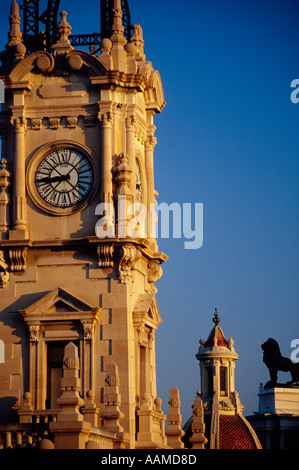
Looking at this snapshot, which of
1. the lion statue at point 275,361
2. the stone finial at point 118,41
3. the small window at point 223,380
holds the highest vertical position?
the stone finial at point 118,41

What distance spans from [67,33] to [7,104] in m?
3.79

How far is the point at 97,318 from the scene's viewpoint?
59125 mm

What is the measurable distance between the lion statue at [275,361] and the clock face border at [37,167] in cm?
6585

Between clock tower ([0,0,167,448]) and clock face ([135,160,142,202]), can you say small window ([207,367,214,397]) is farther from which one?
clock face ([135,160,142,202])

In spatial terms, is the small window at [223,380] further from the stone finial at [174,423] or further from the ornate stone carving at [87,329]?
the ornate stone carving at [87,329]

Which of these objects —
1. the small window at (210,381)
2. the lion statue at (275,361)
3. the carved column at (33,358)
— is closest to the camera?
the carved column at (33,358)

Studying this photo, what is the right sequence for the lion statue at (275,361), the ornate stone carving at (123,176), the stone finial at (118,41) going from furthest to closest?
the lion statue at (275,361) < the stone finial at (118,41) < the ornate stone carving at (123,176)

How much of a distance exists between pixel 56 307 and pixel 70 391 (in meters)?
9.86

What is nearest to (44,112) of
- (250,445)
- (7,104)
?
(7,104)

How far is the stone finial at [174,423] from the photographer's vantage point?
62.5 m

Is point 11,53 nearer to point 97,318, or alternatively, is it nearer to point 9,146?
point 9,146

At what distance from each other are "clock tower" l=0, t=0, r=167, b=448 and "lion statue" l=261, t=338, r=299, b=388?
6371 centimetres

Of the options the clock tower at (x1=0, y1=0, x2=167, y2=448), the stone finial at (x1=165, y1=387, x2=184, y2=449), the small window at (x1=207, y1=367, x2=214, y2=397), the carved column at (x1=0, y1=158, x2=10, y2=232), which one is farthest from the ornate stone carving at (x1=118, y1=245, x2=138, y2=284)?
the small window at (x1=207, y1=367, x2=214, y2=397)

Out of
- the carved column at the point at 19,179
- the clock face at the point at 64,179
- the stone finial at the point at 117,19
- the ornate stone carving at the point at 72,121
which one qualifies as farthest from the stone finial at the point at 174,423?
the stone finial at the point at 117,19
